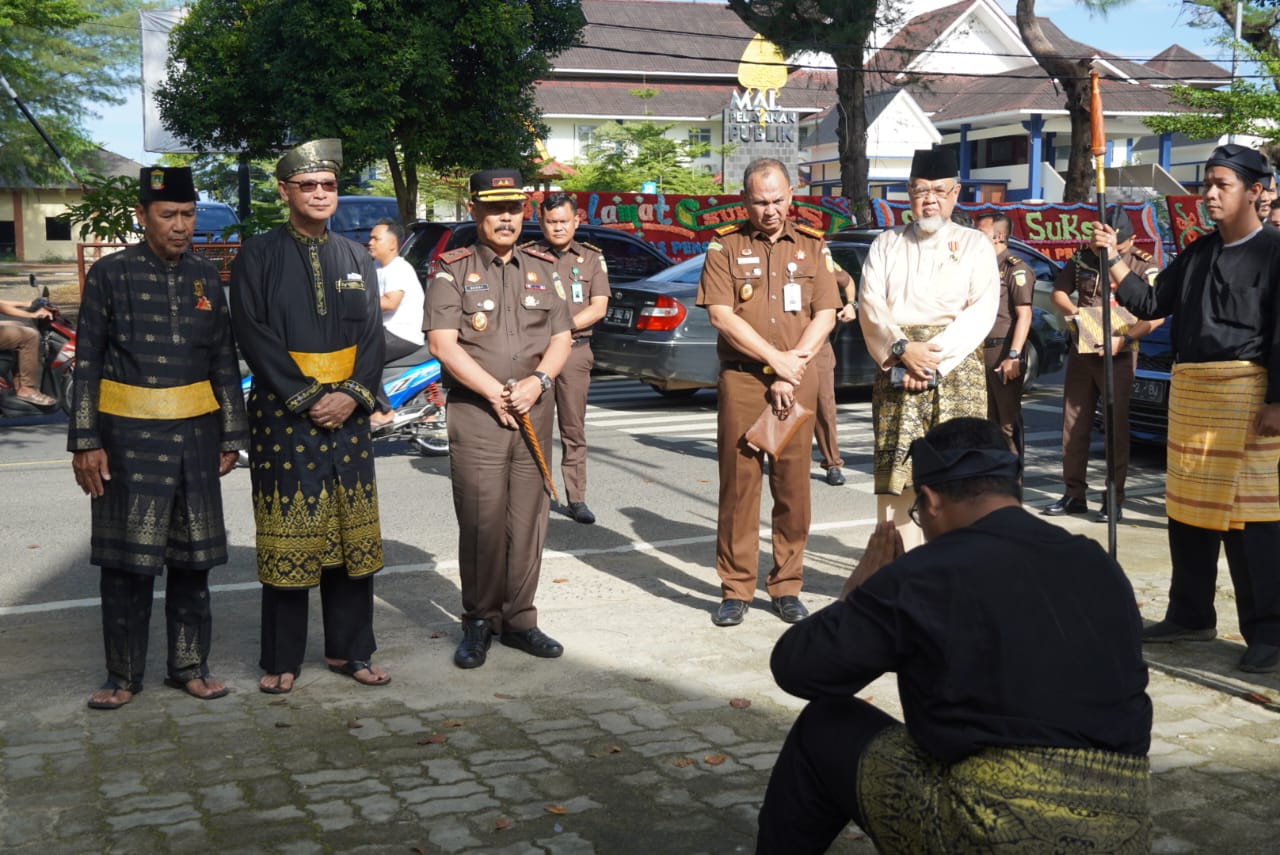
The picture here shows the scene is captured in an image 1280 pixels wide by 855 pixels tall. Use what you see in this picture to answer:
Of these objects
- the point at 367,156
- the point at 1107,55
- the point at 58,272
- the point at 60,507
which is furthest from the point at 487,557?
the point at 1107,55

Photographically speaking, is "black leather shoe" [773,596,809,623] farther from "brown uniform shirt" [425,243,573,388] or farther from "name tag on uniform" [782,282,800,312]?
"brown uniform shirt" [425,243,573,388]

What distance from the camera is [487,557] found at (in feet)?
19.6

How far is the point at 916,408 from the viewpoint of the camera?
20.6ft

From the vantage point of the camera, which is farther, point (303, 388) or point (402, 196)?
point (402, 196)

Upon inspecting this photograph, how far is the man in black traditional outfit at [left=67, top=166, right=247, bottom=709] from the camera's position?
204 inches

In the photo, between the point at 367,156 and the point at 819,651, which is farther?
the point at 367,156

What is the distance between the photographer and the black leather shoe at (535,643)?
5969mm

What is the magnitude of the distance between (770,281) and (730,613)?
1.57 m

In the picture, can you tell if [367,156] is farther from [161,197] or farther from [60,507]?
[161,197]

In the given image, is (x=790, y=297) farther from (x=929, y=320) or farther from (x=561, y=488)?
(x=561, y=488)

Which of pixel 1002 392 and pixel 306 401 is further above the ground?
pixel 306 401

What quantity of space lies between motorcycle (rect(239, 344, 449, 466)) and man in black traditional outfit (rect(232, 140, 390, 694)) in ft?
18.4

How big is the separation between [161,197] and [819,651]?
10.8 feet

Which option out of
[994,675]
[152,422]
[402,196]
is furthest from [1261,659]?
[402,196]
